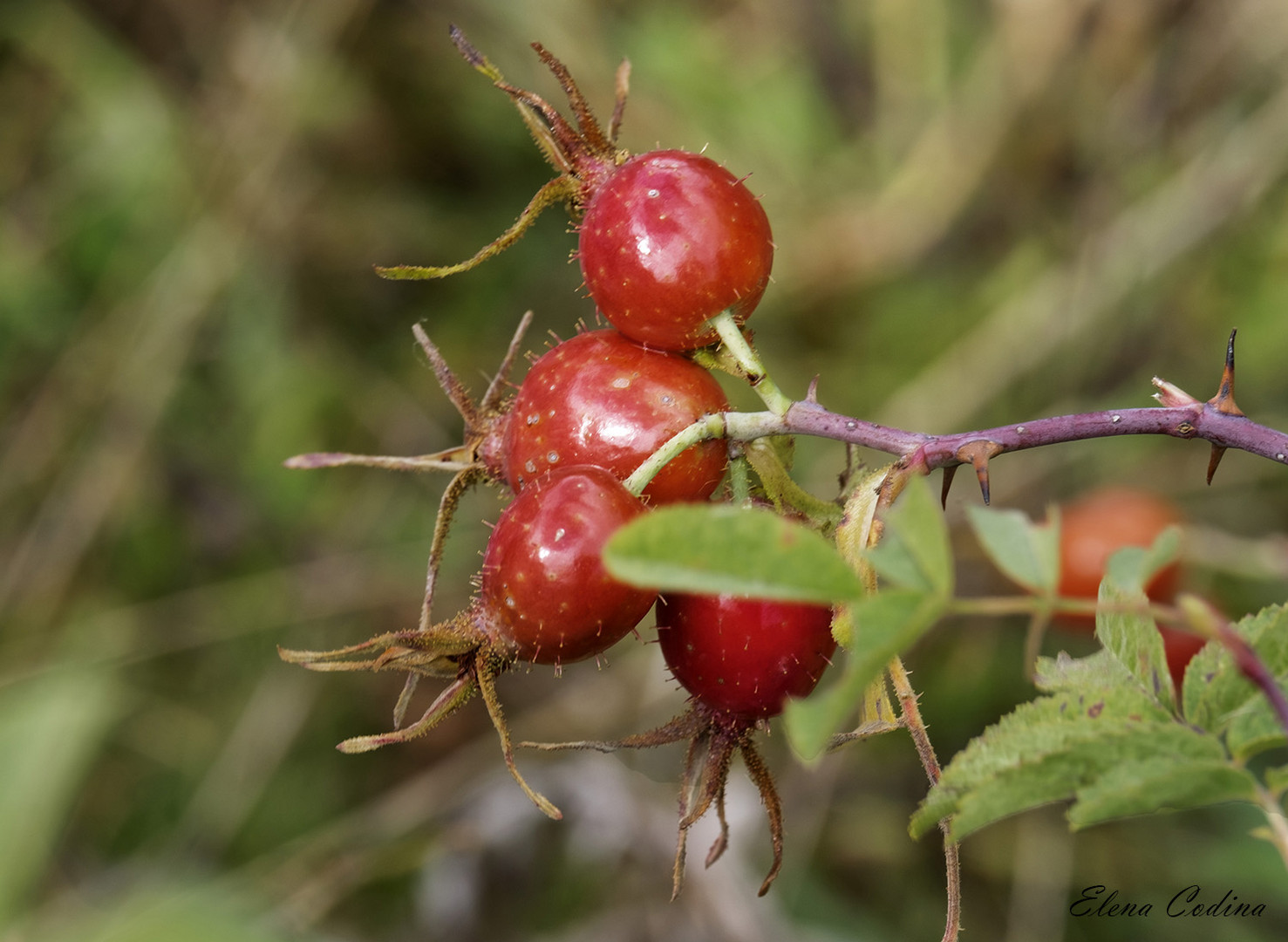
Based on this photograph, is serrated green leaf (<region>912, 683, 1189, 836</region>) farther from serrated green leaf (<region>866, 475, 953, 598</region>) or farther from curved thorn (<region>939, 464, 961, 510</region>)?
curved thorn (<region>939, 464, 961, 510</region>)

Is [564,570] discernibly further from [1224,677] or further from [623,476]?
[1224,677]

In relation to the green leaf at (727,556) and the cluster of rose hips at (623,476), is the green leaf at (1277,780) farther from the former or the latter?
the cluster of rose hips at (623,476)

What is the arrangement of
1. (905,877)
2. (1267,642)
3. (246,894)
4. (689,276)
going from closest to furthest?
1. (1267,642)
2. (689,276)
3. (246,894)
4. (905,877)

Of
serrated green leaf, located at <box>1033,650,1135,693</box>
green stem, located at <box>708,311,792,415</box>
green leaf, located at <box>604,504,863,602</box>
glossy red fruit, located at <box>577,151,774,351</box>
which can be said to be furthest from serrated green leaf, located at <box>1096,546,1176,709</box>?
glossy red fruit, located at <box>577,151,774,351</box>

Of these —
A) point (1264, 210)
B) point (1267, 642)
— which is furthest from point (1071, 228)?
point (1267, 642)

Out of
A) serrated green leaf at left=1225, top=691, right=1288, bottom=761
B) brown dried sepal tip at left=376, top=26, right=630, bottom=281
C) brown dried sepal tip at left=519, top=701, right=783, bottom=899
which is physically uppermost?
brown dried sepal tip at left=376, top=26, right=630, bottom=281

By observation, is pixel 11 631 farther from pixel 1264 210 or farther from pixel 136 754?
pixel 1264 210

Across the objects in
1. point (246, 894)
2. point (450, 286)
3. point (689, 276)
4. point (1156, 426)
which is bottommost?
point (246, 894)

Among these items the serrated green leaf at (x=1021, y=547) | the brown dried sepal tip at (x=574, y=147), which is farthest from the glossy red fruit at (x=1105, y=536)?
the serrated green leaf at (x=1021, y=547)
